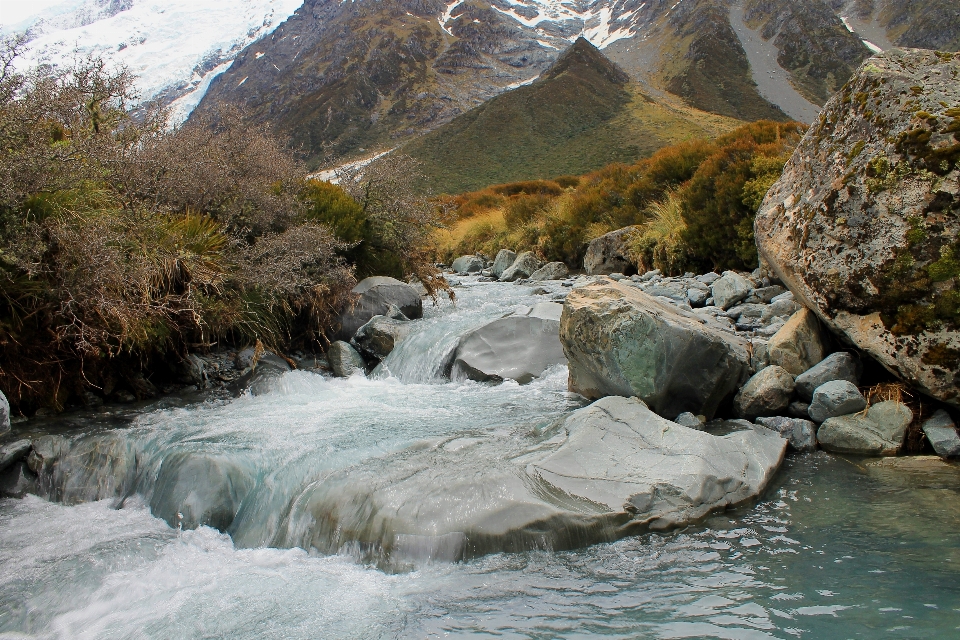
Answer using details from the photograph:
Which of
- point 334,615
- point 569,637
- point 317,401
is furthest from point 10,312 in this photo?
point 569,637

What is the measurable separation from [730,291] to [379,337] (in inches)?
199

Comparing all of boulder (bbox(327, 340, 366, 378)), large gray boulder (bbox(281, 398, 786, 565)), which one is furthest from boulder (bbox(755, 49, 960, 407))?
boulder (bbox(327, 340, 366, 378))

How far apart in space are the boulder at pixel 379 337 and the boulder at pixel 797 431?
495cm

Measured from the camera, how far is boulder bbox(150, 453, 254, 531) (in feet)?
13.4

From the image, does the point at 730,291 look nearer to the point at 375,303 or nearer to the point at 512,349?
the point at 512,349

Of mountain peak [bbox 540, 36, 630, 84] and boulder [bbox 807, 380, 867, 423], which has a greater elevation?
mountain peak [bbox 540, 36, 630, 84]

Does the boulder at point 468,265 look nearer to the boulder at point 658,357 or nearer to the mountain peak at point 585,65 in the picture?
the boulder at point 658,357

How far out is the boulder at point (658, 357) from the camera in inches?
213

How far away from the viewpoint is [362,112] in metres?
124

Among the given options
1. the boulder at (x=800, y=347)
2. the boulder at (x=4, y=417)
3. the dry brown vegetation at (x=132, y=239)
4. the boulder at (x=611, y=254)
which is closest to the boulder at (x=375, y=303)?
the dry brown vegetation at (x=132, y=239)

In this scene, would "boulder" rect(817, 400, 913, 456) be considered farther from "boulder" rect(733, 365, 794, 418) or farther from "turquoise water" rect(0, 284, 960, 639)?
"boulder" rect(733, 365, 794, 418)

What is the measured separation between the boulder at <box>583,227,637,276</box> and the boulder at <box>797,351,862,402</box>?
996cm

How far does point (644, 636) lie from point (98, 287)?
16.5 feet

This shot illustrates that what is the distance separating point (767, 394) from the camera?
531cm
